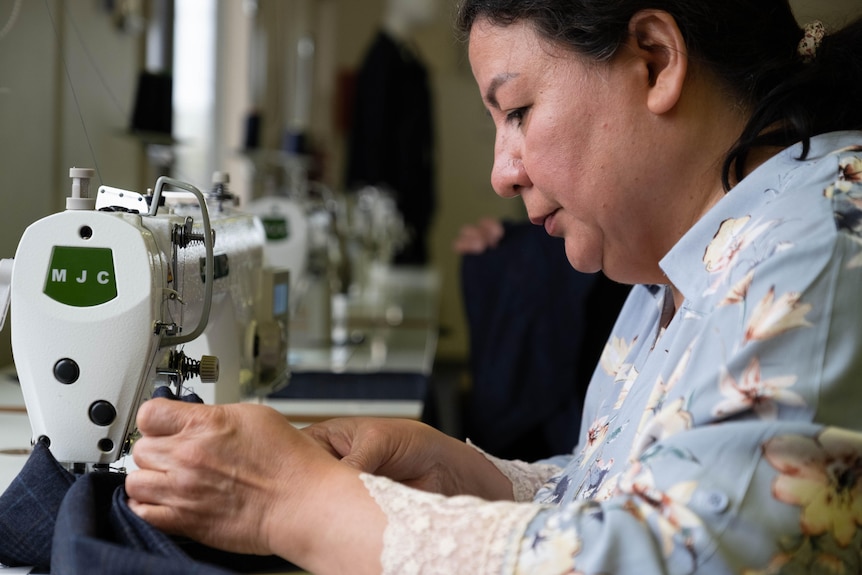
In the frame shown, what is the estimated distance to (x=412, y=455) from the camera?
1.32 meters

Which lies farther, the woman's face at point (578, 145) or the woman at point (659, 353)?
the woman's face at point (578, 145)

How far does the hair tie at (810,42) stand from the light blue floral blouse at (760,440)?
0.87 ft

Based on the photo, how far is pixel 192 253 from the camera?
4.50 ft

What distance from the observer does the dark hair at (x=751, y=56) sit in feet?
3.72

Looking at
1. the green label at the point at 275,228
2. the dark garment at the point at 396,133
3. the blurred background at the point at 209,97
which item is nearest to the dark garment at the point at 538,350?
the blurred background at the point at 209,97

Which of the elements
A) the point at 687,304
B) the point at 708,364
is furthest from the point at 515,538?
the point at 687,304

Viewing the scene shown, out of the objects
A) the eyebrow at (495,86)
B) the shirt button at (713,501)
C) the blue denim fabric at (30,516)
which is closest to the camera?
the shirt button at (713,501)

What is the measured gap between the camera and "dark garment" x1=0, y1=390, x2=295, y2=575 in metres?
0.88

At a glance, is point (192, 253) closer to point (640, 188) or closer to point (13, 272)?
point (13, 272)

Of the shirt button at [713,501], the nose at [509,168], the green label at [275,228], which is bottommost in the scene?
the green label at [275,228]

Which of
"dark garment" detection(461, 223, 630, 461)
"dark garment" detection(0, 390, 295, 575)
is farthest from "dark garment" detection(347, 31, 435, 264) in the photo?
"dark garment" detection(0, 390, 295, 575)

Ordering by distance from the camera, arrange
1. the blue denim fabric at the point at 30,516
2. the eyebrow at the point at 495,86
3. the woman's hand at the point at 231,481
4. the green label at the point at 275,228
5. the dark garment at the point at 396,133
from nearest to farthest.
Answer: the woman's hand at the point at 231,481, the blue denim fabric at the point at 30,516, the eyebrow at the point at 495,86, the green label at the point at 275,228, the dark garment at the point at 396,133

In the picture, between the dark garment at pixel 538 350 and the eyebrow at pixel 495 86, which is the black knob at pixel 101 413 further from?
the dark garment at pixel 538 350

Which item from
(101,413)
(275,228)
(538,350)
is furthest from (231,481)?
(538,350)
